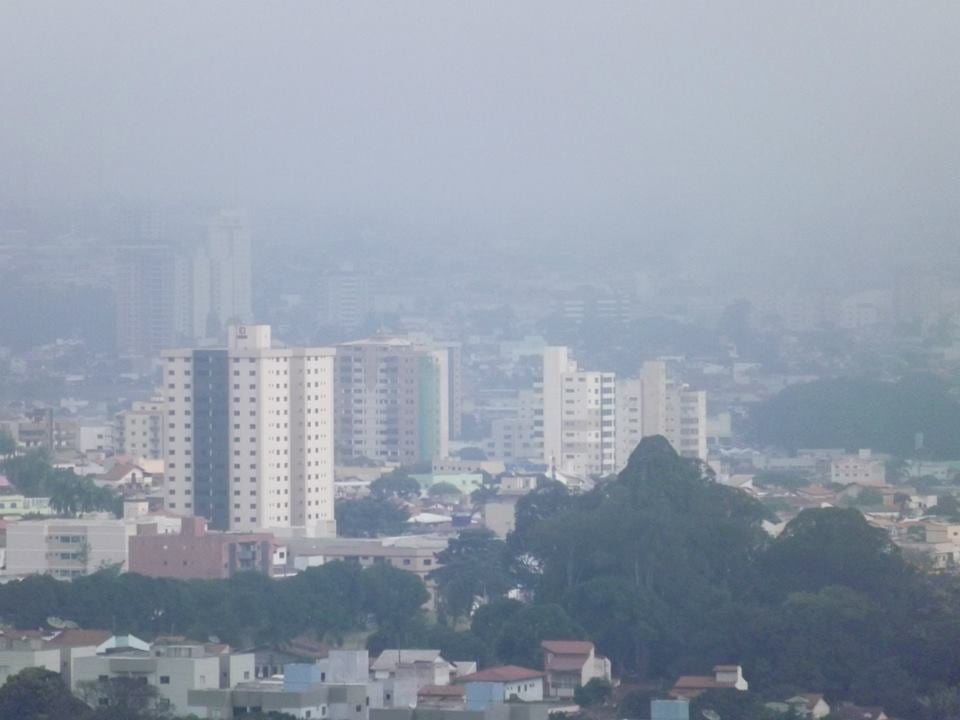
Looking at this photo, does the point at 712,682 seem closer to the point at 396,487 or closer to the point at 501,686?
the point at 501,686

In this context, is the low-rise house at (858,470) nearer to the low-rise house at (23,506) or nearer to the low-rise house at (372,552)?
the low-rise house at (372,552)

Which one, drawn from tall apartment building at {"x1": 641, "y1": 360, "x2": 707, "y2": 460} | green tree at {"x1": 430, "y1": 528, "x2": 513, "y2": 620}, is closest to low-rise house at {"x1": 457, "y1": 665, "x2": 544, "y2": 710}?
green tree at {"x1": 430, "y1": 528, "x2": 513, "y2": 620}

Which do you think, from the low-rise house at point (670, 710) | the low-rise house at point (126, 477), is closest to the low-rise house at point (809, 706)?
the low-rise house at point (670, 710)

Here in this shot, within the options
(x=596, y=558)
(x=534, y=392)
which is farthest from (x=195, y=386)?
(x=534, y=392)

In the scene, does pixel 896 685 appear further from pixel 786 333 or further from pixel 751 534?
pixel 786 333

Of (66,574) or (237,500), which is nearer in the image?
(66,574)

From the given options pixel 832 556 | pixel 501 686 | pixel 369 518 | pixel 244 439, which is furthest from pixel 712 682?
pixel 369 518
